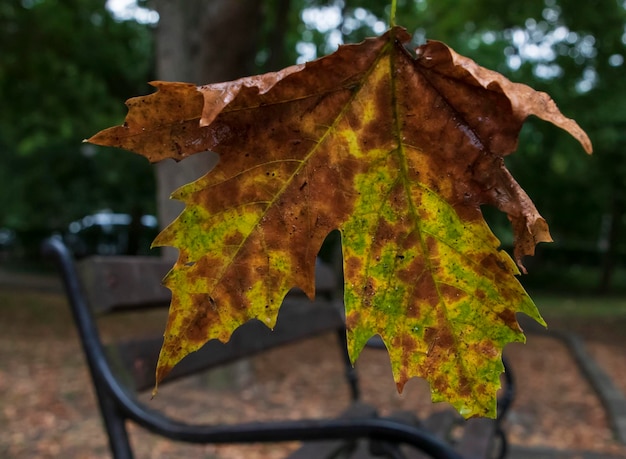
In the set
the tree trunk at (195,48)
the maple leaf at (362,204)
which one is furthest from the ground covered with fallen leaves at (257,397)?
the maple leaf at (362,204)

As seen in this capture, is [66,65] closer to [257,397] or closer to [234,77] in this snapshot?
[234,77]

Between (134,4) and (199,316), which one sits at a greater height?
(134,4)

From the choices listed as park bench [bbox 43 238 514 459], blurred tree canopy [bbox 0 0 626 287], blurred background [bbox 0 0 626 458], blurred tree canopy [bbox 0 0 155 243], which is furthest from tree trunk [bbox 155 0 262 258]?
blurred tree canopy [bbox 0 0 155 243]

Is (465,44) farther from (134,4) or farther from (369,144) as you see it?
(369,144)

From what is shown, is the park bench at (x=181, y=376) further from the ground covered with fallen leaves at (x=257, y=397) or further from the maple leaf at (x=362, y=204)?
the ground covered with fallen leaves at (x=257, y=397)

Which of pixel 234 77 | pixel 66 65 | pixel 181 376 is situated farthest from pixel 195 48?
pixel 66 65

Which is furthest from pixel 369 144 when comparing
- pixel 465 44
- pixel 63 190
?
pixel 63 190

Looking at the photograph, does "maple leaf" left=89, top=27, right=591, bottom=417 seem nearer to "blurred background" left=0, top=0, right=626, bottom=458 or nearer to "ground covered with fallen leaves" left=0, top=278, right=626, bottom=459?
"blurred background" left=0, top=0, right=626, bottom=458
